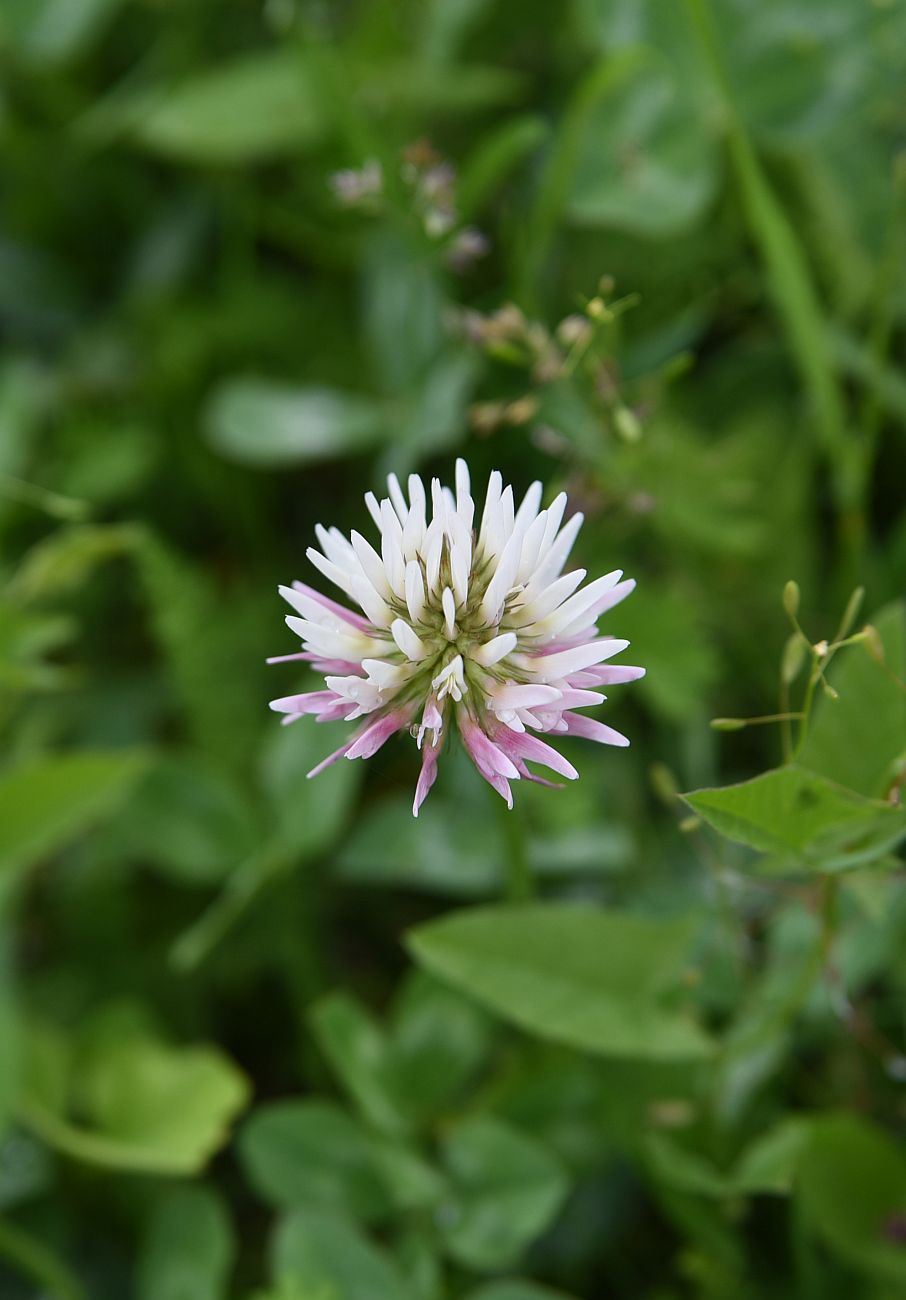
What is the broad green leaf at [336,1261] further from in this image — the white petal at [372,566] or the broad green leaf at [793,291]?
the broad green leaf at [793,291]

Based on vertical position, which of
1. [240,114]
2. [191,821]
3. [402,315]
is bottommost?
[191,821]

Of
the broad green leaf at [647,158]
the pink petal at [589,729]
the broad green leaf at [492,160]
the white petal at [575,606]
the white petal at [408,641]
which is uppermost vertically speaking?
the broad green leaf at [647,158]

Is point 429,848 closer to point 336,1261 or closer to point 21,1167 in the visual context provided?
point 336,1261

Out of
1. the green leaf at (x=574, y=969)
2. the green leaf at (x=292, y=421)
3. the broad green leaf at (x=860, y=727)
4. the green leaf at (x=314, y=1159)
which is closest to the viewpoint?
the broad green leaf at (x=860, y=727)

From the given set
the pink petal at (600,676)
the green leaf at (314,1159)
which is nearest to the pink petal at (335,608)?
the pink petal at (600,676)

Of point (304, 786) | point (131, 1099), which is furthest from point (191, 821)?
point (131, 1099)

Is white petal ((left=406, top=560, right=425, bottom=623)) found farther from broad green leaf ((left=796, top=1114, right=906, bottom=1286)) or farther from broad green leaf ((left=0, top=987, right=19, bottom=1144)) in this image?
broad green leaf ((left=0, top=987, right=19, bottom=1144))
